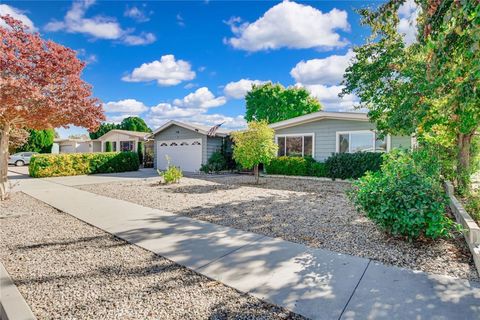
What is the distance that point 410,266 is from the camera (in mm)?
3395

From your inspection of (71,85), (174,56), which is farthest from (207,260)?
(174,56)

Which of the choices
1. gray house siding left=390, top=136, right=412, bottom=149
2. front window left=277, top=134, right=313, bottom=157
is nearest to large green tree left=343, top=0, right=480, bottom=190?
gray house siding left=390, top=136, right=412, bottom=149

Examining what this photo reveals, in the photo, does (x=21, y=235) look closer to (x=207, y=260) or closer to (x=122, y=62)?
(x=207, y=260)

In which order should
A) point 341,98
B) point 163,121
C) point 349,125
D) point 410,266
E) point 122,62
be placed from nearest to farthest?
1. point 410,266
2. point 341,98
3. point 349,125
4. point 122,62
5. point 163,121

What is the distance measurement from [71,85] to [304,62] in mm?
12519

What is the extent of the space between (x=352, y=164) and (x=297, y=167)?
292 cm

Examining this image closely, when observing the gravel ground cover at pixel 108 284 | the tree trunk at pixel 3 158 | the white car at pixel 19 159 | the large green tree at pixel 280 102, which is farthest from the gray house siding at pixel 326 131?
the white car at pixel 19 159

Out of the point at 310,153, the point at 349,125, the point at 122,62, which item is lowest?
the point at 310,153

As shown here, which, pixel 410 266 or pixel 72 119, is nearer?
pixel 410 266

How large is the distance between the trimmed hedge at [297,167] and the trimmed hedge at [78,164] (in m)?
10.5

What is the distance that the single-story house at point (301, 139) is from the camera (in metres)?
13.0

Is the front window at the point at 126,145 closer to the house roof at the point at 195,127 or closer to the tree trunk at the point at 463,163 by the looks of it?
the house roof at the point at 195,127

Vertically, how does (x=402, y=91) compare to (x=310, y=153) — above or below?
above

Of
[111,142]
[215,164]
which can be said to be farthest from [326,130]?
[111,142]
